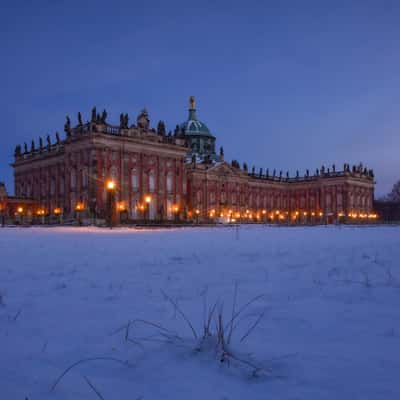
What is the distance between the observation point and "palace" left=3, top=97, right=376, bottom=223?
51438 mm

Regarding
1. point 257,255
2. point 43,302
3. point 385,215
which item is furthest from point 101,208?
point 385,215

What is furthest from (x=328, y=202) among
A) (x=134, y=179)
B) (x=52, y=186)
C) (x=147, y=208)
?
(x=52, y=186)

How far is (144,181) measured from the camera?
56281 mm

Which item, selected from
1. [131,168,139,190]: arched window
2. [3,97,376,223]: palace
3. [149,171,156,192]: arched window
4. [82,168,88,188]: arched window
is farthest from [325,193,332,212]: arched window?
[82,168,88,188]: arched window

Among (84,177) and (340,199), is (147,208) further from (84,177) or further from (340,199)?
(340,199)

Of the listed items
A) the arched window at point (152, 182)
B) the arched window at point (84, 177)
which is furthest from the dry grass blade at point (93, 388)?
the arched window at point (152, 182)

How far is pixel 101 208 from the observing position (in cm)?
5053

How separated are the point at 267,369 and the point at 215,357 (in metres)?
0.35

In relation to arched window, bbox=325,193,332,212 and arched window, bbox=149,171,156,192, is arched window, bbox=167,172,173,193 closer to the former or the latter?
arched window, bbox=149,171,156,192

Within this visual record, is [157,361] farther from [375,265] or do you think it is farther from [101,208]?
[101,208]

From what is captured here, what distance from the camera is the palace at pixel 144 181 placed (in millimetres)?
51438

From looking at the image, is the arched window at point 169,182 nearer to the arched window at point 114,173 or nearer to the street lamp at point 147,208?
the street lamp at point 147,208

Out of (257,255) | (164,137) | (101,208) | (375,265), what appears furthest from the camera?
(164,137)

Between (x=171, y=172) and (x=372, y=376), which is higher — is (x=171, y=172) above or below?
above
